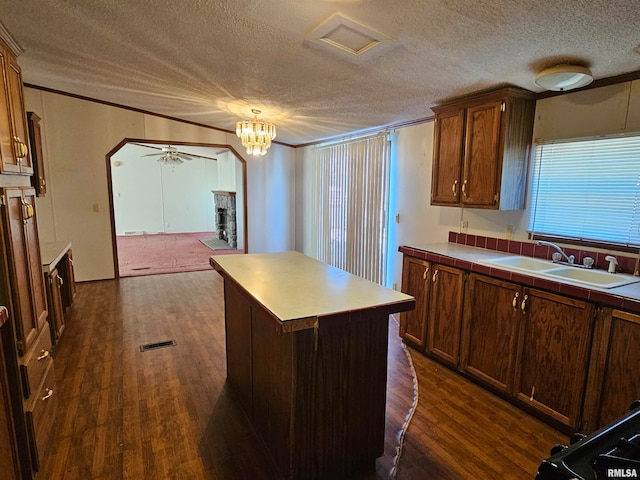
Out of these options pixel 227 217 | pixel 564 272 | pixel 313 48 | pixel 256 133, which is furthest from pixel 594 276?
pixel 227 217

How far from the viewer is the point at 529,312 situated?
231 cm

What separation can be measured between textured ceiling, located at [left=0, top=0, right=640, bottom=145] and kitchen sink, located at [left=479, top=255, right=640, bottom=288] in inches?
52.5

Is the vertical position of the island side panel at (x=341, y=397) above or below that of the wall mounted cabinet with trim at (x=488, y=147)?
below

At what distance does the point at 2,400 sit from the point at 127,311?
2910 mm

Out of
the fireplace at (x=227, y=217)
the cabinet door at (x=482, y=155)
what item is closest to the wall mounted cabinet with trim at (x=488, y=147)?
the cabinet door at (x=482, y=155)

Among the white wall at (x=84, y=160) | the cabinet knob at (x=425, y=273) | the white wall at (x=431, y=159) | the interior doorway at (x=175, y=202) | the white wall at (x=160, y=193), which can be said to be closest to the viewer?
the white wall at (x=431, y=159)

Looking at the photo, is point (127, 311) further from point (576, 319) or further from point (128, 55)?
point (576, 319)

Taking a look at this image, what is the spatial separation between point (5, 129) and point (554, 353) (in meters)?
3.32

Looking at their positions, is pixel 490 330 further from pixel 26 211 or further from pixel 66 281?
pixel 66 281

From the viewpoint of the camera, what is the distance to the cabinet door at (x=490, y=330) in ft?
7.98

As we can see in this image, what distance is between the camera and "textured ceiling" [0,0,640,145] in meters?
1.79

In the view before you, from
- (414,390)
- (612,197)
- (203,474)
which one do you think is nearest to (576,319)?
(612,197)

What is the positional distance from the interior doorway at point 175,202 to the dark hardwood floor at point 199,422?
14.0 feet

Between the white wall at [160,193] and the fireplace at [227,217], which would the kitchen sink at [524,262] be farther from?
the white wall at [160,193]
